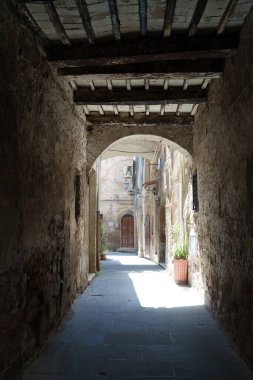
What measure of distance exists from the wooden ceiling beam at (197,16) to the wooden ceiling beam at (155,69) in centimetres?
83

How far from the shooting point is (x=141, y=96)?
5.61m

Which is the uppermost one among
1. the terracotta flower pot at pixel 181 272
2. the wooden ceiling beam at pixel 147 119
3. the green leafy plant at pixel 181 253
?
the wooden ceiling beam at pixel 147 119

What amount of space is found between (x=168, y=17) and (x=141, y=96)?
7.49ft

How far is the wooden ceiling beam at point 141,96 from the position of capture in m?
5.57

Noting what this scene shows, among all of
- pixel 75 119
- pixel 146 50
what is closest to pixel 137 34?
pixel 146 50

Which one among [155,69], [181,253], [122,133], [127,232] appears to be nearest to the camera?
[155,69]

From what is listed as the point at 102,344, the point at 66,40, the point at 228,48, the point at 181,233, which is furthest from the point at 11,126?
the point at 181,233

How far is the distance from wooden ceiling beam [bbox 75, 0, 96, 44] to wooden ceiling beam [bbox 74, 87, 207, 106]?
1.80 m

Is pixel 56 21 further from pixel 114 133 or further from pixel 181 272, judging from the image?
pixel 181 272

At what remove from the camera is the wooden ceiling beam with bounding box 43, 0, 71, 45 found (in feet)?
10.3

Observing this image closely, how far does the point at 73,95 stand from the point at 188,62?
1947mm

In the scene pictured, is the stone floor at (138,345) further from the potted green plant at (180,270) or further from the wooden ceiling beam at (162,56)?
the wooden ceiling beam at (162,56)

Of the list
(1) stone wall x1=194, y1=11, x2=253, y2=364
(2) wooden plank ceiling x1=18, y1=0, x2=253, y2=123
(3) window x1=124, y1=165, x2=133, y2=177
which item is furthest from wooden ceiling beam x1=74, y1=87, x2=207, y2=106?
(3) window x1=124, y1=165, x2=133, y2=177

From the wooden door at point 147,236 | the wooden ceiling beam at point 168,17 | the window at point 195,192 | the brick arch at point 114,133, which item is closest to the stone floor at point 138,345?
the window at point 195,192
